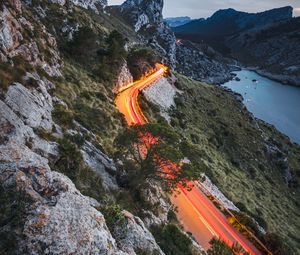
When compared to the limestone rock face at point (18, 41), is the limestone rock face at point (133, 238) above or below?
below

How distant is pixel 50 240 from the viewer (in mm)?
9547

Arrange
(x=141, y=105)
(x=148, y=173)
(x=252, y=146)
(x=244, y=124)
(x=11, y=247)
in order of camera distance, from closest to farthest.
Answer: (x=11, y=247) < (x=148, y=173) < (x=141, y=105) < (x=252, y=146) < (x=244, y=124)

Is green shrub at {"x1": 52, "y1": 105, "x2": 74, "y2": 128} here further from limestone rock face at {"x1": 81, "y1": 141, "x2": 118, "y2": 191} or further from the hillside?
limestone rock face at {"x1": 81, "y1": 141, "x2": 118, "y2": 191}

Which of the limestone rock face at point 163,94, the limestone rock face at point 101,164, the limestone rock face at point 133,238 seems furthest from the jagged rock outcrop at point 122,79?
the limestone rock face at point 133,238

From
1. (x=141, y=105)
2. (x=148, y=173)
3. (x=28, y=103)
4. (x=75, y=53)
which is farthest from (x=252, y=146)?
(x=28, y=103)

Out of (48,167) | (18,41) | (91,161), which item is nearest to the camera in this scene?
(48,167)

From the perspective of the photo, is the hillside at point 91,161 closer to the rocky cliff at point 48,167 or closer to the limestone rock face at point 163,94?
the rocky cliff at point 48,167

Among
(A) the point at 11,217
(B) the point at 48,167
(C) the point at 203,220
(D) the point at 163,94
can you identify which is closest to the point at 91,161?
(B) the point at 48,167

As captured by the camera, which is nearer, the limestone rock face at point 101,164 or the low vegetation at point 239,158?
the limestone rock face at point 101,164

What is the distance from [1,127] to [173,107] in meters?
55.4

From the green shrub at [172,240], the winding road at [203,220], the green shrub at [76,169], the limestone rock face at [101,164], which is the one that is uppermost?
the green shrub at [76,169]

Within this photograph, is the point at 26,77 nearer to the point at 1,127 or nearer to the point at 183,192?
the point at 1,127

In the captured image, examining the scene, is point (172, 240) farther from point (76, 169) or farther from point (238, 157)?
point (238, 157)

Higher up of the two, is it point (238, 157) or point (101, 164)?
point (101, 164)
